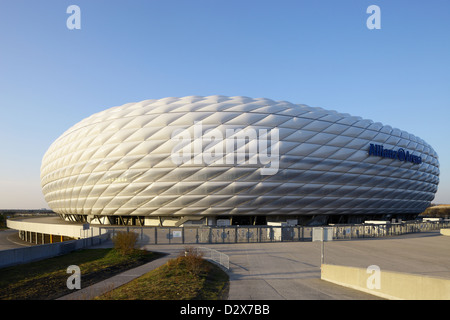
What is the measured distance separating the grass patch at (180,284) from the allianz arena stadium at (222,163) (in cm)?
2149

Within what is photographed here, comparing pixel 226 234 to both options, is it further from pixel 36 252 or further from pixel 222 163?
pixel 36 252

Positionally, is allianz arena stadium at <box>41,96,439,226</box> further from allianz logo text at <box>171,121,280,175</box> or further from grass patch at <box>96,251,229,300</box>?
grass patch at <box>96,251,229,300</box>

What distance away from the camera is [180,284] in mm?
10148

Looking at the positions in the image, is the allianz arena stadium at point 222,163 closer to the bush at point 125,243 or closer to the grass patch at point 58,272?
the bush at point 125,243

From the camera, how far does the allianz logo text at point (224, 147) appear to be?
3394 cm

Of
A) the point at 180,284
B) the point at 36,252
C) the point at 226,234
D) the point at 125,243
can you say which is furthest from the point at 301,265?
the point at 36,252

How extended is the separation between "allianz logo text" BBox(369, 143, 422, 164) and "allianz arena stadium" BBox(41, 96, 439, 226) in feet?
0.63

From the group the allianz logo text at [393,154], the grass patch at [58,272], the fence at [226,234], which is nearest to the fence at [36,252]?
the grass patch at [58,272]

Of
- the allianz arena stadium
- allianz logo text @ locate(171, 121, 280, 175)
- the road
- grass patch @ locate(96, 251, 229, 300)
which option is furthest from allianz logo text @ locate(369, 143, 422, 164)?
grass patch @ locate(96, 251, 229, 300)

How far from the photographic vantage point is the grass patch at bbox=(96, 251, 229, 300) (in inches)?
348

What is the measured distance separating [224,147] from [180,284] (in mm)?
24346

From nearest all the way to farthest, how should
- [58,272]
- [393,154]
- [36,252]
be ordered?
[58,272] < [36,252] < [393,154]
